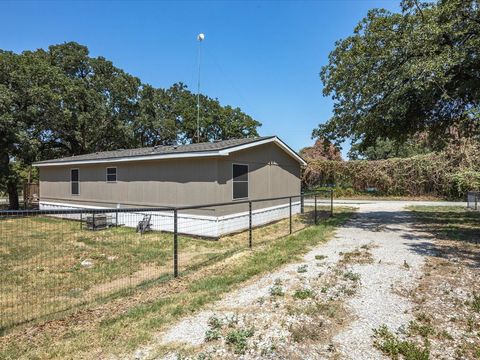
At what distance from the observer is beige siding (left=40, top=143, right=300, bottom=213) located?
29.7 feet

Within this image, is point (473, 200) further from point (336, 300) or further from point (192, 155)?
point (336, 300)

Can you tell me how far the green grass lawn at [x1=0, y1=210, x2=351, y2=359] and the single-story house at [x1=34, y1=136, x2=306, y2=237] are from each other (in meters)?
0.97

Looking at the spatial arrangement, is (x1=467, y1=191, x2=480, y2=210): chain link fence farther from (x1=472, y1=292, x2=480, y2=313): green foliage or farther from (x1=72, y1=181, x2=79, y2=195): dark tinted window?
(x1=72, y1=181, x2=79, y2=195): dark tinted window

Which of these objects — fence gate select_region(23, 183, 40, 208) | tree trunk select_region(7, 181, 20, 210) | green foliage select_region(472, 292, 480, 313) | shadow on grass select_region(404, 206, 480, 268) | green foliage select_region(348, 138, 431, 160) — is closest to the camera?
green foliage select_region(472, 292, 480, 313)

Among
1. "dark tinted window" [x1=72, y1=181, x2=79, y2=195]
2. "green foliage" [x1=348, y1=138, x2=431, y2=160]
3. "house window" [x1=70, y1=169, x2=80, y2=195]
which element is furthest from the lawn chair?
"green foliage" [x1=348, y1=138, x2=431, y2=160]

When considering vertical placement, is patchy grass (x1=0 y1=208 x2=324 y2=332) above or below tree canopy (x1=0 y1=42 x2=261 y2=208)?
below

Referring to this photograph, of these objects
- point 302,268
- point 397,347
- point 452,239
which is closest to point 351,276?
point 302,268

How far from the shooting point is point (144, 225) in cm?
975

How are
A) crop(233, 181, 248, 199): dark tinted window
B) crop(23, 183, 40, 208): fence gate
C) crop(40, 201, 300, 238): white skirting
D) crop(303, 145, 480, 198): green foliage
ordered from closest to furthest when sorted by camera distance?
crop(40, 201, 300, 238): white skirting < crop(233, 181, 248, 199): dark tinted window < crop(23, 183, 40, 208): fence gate < crop(303, 145, 480, 198): green foliage

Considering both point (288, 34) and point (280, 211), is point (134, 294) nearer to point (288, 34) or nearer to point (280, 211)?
point (280, 211)

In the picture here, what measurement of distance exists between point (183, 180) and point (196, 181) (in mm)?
562

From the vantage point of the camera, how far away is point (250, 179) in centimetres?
1033

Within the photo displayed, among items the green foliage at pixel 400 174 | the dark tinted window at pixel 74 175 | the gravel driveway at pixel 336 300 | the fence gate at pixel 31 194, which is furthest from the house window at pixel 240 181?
the fence gate at pixel 31 194

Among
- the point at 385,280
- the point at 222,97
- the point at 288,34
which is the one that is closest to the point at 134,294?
the point at 385,280
